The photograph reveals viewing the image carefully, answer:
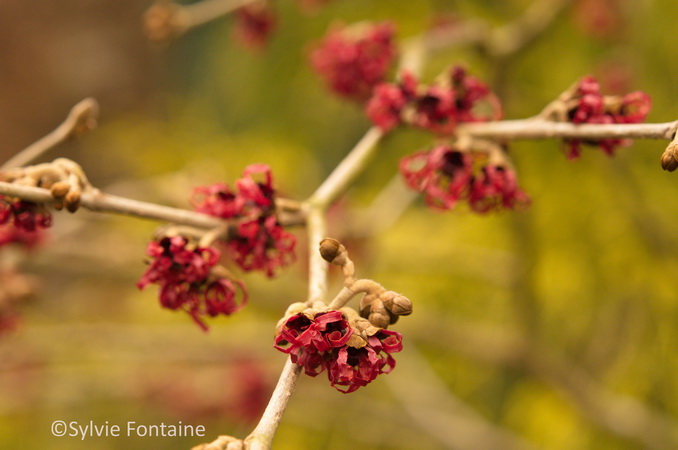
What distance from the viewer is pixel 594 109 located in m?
0.79

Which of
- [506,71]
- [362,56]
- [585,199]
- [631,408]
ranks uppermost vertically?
[585,199]

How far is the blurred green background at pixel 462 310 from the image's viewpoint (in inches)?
75.8

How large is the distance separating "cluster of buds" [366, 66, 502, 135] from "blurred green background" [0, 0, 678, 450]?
6 centimetres

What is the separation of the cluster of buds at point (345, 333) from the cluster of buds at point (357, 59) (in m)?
0.70

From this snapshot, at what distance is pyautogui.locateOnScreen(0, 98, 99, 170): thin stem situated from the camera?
85 cm

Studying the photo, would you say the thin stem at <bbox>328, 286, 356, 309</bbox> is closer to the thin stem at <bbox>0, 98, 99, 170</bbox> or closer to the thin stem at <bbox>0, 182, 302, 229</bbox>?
the thin stem at <bbox>0, 182, 302, 229</bbox>

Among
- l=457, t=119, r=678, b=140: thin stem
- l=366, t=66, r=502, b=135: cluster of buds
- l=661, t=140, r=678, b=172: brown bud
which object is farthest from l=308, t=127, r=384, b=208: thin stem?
l=661, t=140, r=678, b=172: brown bud

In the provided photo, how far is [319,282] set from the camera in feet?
2.23

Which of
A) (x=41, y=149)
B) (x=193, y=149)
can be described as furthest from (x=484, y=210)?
(x=193, y=149)

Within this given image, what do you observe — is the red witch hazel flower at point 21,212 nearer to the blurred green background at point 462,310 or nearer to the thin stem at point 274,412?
the thin stem at point 274,412

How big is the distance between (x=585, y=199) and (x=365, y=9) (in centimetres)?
138

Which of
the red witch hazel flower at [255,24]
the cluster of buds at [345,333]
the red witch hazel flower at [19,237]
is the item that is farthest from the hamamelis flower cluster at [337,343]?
the red witch hazel flower at [255,24]

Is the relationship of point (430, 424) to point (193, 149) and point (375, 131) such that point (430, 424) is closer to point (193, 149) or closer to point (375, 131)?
point (375, 131)

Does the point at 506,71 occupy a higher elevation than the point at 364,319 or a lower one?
higher
